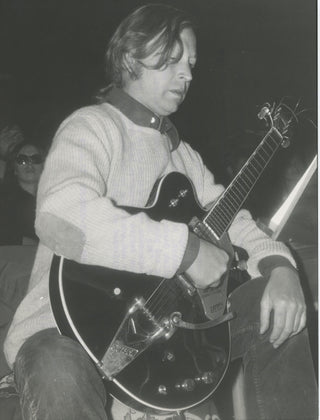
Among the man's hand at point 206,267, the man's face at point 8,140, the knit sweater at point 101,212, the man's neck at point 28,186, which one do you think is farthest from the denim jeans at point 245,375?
the man's face at point 8,140

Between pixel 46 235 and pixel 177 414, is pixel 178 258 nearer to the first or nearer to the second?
pixel 46 235

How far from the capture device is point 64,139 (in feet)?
3.84

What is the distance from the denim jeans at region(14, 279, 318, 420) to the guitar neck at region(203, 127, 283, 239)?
8.5 inches

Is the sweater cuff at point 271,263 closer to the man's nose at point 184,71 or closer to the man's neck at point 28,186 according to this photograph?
the man's nose at point 184,71

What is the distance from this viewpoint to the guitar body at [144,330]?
1.02 m

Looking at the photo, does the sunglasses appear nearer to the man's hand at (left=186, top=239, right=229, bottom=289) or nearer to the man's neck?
the man's neck

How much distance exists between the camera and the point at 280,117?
5.50ft

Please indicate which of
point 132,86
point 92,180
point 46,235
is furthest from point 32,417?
point 132,86

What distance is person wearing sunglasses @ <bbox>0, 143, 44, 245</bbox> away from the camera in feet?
9.43

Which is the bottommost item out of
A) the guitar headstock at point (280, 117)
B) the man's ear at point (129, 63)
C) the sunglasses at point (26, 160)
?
the sunglasses at point (26, 160)

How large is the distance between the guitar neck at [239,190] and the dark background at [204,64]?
2066 millimetres

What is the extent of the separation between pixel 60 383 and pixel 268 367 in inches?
23.3

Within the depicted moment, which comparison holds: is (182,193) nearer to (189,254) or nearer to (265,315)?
(189,254)

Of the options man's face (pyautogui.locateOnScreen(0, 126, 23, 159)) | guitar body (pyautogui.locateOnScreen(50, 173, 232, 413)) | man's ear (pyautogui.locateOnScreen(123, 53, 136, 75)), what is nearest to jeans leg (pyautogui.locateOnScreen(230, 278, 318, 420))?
guitar body (pyautogui.locateOnScreen(50, 173, 232, 413))
